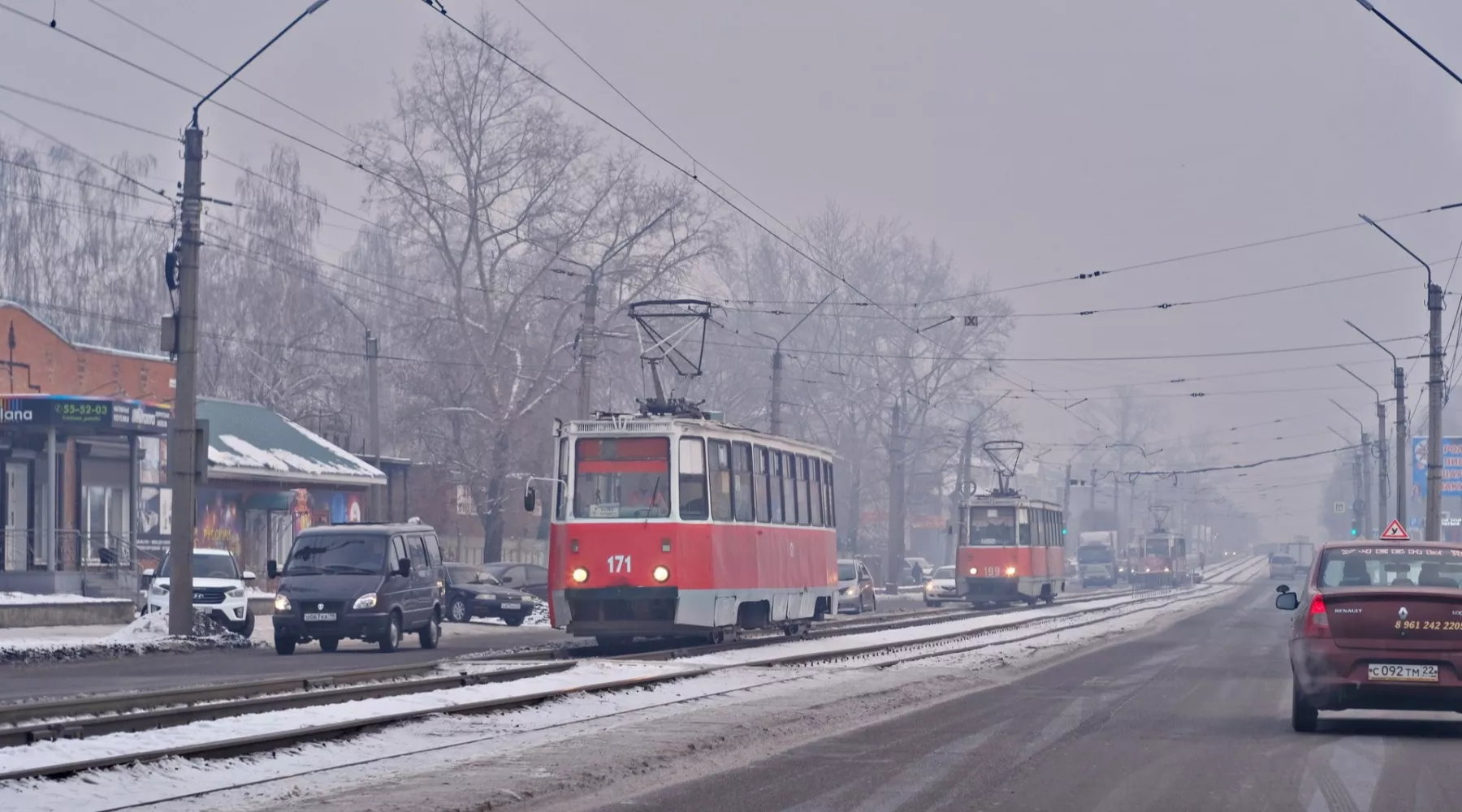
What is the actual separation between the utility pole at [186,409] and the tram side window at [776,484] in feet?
28.4

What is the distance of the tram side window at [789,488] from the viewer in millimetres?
27969

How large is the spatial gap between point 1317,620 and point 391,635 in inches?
625

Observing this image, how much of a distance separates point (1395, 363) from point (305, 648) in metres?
34.4

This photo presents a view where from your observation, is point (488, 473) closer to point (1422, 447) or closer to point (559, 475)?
point (559, 475)

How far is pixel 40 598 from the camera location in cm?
3119

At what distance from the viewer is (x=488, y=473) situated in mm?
51469

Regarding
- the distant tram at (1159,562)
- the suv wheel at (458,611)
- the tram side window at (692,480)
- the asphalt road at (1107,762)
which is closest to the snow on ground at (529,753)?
the asphalt road at (1107,762)

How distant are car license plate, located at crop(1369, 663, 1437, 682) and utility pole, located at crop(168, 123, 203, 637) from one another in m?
18.2

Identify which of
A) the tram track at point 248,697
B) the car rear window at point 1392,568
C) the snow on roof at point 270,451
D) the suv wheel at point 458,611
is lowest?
the suv wheel at point 458,611

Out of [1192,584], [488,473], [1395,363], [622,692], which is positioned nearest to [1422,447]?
[1192,584]

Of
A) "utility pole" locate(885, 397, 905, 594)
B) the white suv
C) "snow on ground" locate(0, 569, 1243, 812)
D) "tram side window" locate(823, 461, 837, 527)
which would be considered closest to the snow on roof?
the white suv

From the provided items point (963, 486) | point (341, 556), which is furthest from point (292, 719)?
point (963, 486)

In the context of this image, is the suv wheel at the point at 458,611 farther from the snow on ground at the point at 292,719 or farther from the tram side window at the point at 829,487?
the snow on ground at the point at 292,719

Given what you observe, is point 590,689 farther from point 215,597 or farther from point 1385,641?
point 215,597
